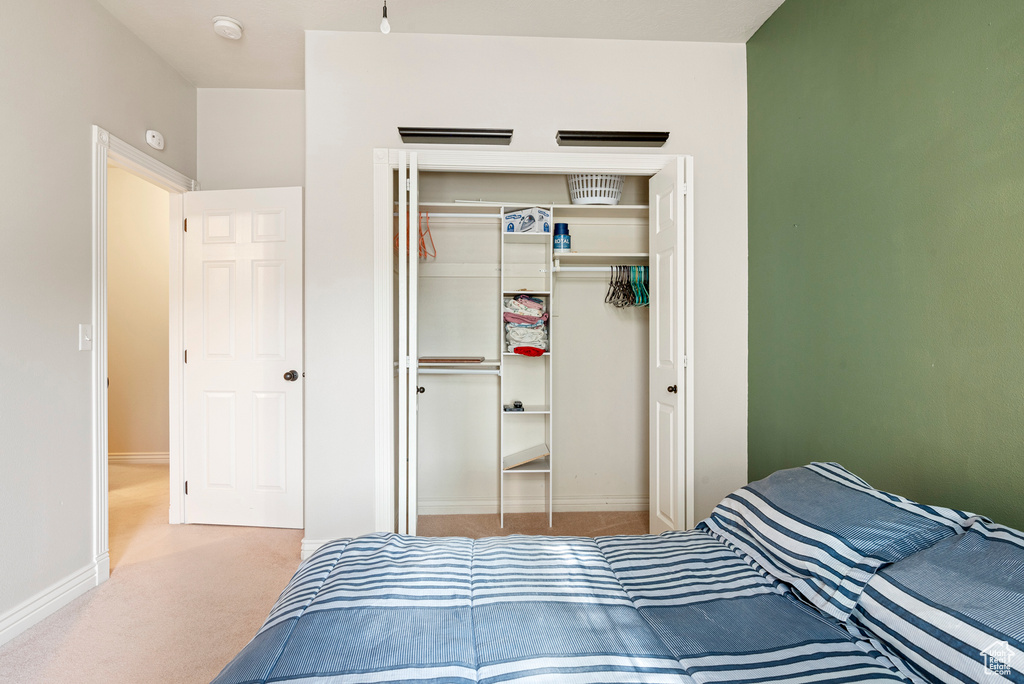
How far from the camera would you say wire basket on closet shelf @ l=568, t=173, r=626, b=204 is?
3.17 meters

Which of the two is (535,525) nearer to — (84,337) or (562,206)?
(562,206)

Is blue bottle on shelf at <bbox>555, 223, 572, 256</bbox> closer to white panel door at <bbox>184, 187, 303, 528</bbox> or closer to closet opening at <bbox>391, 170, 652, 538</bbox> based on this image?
closet opening at <bbox>391, 170, 652, 538</bbox>

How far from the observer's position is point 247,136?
11.4 ft

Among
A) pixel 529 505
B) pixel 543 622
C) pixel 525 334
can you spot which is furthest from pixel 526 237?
pixel 543 622

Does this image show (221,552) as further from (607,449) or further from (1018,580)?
(1018,580)

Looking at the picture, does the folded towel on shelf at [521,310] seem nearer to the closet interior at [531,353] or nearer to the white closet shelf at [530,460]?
the closet interior at [531,353]

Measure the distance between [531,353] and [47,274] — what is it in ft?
8.07

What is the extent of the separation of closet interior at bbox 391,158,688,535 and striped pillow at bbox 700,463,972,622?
1859 millimetres

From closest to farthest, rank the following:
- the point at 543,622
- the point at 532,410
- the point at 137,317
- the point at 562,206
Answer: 1. the point at 543,622
2. the point at 562,206
3. the point at 532,410
4. the point at 137,317

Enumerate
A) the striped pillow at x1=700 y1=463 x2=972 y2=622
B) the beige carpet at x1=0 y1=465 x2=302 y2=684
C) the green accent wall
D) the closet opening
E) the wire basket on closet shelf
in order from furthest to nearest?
the closet opening → the wire basket on closet shelf → the beige carpet at x1=0 y1=465 x2=302 y2=684 → the green accent wall → the striped pillow at x1=700 y1=463 x2=972 y2=622

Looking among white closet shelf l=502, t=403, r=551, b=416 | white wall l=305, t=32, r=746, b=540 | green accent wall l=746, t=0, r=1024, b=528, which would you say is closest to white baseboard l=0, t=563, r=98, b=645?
white wall l=305, t=32, r=746, b=540

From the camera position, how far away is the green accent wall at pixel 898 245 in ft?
5.03

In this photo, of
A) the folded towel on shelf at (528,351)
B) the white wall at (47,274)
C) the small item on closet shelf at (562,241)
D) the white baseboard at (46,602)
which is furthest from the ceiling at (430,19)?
the white baseboard at (46,602)

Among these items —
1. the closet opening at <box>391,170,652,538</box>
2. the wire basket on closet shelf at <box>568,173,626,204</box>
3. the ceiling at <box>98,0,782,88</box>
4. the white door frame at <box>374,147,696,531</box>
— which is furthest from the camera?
the closet opening at <box>391,170,652,538</box>
